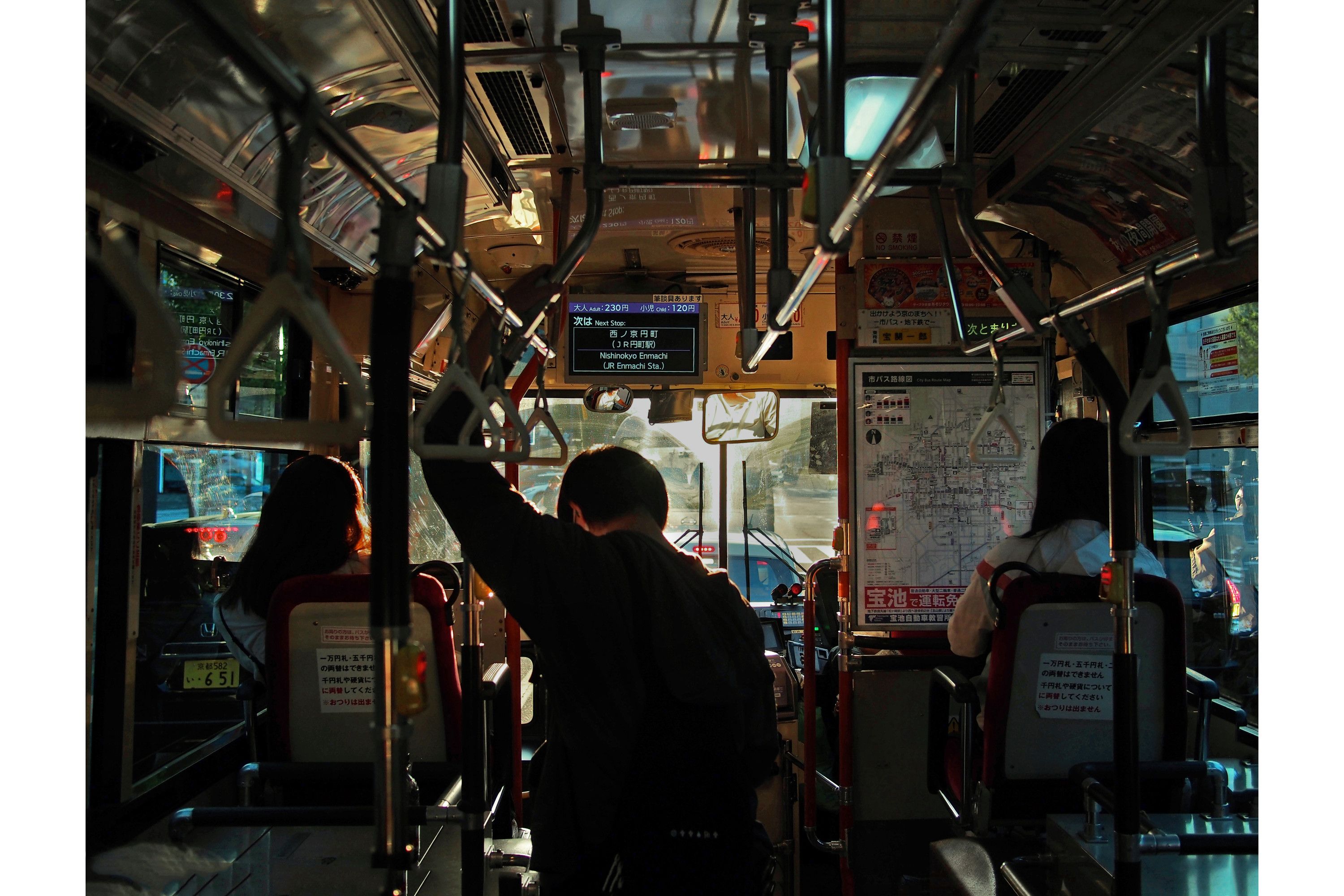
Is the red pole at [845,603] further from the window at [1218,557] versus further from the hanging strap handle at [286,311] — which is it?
the hanging strap handle at [286,311]

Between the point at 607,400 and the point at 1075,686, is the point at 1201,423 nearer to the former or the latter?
the point at 1075,686

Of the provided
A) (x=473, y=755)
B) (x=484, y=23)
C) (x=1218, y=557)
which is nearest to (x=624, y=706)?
(x=473, y=755)

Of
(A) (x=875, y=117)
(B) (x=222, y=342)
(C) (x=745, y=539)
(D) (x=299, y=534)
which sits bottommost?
(C) (x=745, y=539)

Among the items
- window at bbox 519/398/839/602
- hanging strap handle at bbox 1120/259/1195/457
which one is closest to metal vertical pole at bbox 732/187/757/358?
hanging strap handle at bbox 1120/259/1195/457

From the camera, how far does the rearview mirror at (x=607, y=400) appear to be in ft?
18.1

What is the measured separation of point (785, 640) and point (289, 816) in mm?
4161

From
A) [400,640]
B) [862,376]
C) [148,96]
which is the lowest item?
[400,640]

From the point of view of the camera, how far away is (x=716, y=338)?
5.41m

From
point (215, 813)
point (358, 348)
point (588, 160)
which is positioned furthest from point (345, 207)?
point (215, 813)

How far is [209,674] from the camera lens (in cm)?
310

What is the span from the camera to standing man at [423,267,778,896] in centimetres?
176

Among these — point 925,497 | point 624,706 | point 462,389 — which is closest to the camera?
point 462,389

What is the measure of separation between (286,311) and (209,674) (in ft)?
8.83

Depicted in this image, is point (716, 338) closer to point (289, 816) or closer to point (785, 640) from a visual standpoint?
point (785, 640)
